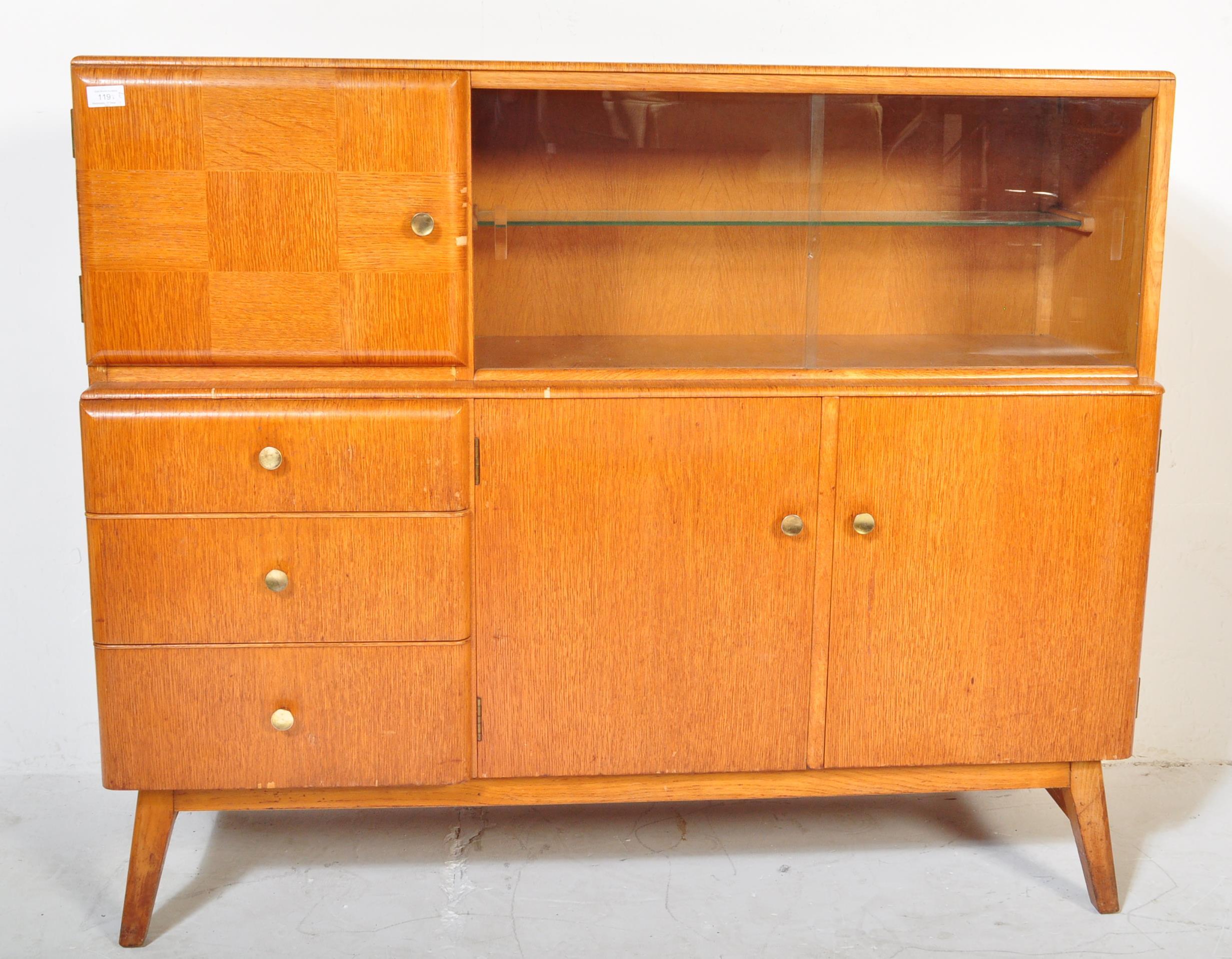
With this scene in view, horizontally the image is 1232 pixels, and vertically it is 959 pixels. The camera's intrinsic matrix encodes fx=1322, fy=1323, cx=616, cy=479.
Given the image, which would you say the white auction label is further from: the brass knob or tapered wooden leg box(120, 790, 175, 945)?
tapered wooden leg box(120, 790, 175, 945)

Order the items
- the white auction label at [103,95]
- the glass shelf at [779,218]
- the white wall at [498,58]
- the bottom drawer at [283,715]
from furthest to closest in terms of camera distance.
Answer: the white wall at [498,58] → the glass shelf at [779,218] → the bottom drawer at [283,715] → the white auction label at [103,95]

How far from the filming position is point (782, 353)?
2.04 meters

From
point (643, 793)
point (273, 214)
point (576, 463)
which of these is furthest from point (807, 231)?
point (643, 793)

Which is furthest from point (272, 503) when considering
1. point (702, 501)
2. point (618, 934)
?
point (618, 934)

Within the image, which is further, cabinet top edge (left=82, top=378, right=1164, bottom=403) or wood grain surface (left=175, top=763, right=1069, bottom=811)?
wood grain surface (left=175, top=763, right=1069, bottom=811)

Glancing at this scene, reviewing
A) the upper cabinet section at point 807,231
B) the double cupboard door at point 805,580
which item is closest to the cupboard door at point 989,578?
the double cupboard door at point 805,580

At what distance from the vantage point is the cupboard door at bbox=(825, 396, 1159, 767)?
1.95 m

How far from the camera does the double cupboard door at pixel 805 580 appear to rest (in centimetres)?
192

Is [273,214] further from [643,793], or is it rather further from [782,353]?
[643,793]

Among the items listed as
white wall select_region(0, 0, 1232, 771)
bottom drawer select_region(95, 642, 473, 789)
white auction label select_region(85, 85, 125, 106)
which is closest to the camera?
white auction label select_region(85, 85, 125, 106)

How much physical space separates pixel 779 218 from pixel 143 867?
1.38 m

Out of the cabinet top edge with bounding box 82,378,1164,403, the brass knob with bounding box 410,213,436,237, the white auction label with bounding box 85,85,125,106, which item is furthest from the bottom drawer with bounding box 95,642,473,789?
the white auction label with bounding box 85,85,125,106

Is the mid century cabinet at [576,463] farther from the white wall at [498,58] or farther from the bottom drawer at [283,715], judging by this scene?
the white wall at [498,58]

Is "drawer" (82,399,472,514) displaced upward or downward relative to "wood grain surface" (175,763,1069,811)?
upward
